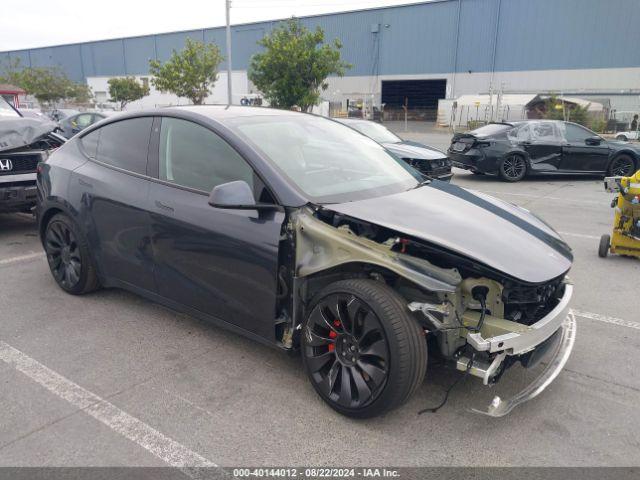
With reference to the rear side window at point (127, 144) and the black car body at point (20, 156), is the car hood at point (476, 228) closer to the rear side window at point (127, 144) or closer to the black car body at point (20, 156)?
the rear side window at point (127, 144)

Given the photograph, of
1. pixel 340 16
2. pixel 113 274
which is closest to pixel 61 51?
pixel 340 16

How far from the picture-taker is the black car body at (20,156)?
6.14m

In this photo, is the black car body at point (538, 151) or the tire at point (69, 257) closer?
the tire at point (69, 257)

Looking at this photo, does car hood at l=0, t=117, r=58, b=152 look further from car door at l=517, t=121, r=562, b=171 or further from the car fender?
car door at l=517, t=121, r=562, b=171

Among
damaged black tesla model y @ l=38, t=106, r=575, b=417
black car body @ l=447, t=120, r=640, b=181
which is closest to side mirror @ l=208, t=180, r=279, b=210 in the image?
damaged black tesla model y @ l=38, t=106, r=575, b=417

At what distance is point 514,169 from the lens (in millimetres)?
12055

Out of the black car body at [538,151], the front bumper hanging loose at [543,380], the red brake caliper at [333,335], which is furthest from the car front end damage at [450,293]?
the black car body at [538,151]

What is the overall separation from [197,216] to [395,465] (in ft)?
6.25

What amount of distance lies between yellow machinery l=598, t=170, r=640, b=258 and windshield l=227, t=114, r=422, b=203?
9.36 feet

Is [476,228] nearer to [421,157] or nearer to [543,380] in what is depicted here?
[543,380]

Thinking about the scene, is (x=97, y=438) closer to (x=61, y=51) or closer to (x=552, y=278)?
(x=552, y=278)

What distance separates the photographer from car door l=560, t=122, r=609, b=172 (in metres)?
12.1

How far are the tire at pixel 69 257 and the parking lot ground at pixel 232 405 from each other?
21 centimetres

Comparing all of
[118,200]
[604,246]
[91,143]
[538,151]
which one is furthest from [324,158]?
[538,151]
